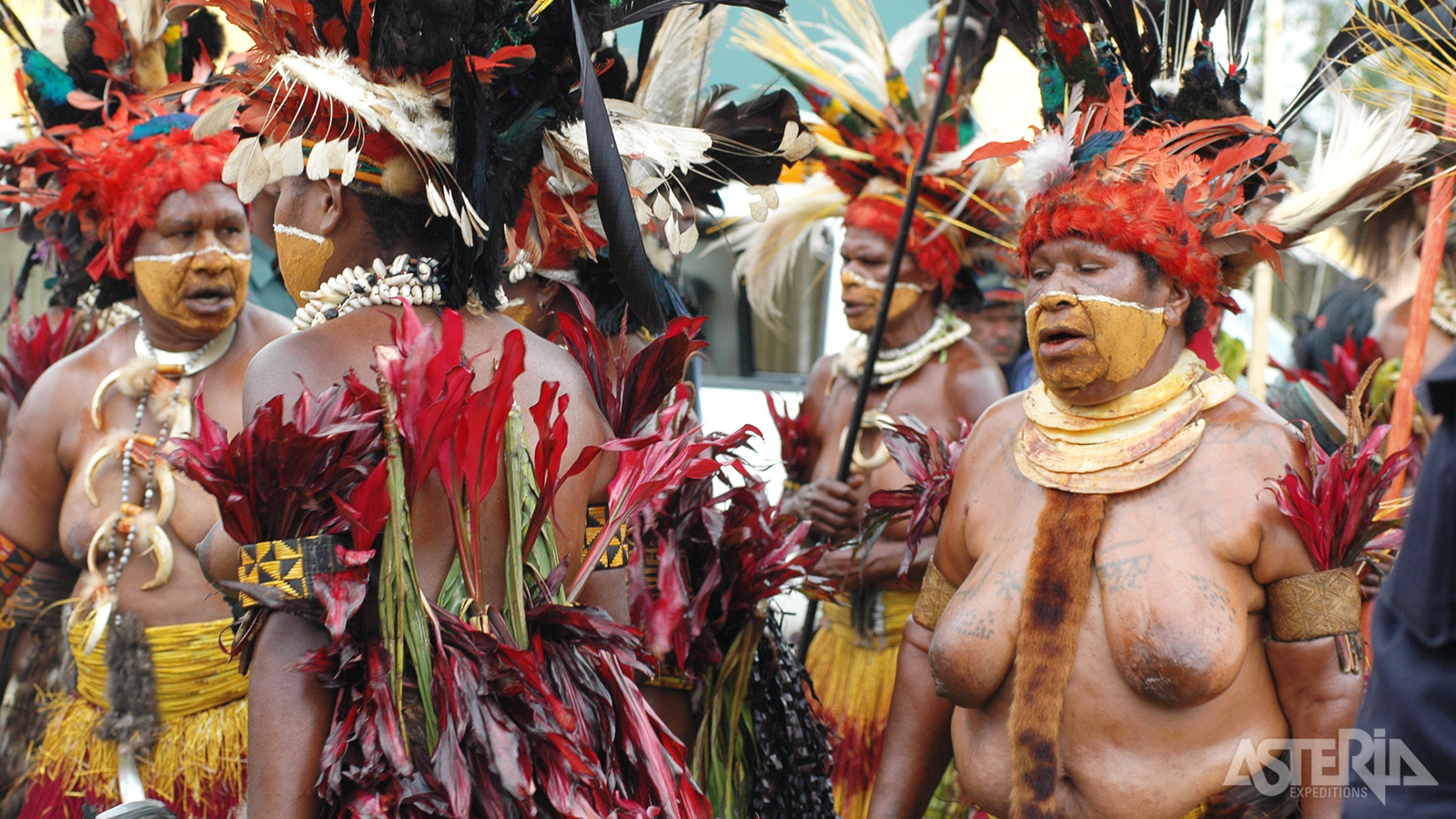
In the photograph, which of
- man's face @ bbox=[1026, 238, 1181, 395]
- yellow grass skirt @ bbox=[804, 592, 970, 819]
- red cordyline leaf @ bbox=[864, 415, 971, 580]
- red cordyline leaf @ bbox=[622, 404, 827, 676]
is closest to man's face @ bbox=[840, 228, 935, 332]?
yellow grass skirt @ bbox=[804, 592, 970, 819]

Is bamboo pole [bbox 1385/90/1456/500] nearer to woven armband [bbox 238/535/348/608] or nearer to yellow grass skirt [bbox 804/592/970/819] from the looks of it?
yellow grass skirt [bbox 804/592/970/819]

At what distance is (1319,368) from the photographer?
6.04 m

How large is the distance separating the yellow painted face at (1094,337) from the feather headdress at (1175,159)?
0.13 metres

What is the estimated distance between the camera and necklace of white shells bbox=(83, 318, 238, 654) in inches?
148

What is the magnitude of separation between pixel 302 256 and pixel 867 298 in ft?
9.13

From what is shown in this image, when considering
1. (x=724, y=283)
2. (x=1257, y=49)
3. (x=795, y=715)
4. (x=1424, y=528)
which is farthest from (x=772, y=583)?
(x=1257, y=49)

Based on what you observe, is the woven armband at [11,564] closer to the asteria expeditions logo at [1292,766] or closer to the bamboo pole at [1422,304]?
the asteria expeditions logo at [1292,766]

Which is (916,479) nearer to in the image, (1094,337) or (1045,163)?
(1094,337)

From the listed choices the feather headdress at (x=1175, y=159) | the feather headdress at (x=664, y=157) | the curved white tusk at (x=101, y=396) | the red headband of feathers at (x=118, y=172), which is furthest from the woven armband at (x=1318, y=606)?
the curved white tusk at (x=101, y=396)

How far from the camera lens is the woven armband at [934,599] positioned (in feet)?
9.95

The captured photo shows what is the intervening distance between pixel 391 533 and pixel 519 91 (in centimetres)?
89

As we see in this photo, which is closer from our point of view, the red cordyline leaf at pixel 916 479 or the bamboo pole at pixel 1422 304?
the red cordyline leaf at pixel 916 479

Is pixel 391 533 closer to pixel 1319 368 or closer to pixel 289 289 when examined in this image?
pixel 289 289

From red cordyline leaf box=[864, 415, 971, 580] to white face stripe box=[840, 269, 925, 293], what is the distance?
1271mm
